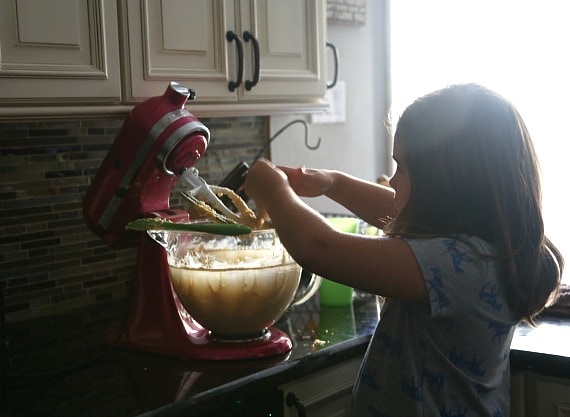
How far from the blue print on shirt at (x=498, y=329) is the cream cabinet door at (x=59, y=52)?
0.79 metres

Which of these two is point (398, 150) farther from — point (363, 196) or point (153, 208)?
point (153, 208)

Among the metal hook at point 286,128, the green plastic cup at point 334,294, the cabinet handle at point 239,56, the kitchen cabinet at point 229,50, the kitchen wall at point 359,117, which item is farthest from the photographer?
the kitchen wall at point 359,117

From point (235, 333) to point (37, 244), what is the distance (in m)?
0.56

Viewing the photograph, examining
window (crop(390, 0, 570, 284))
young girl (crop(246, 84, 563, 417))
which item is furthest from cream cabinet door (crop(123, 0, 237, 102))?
window (crop(390, 0, 570, 284))

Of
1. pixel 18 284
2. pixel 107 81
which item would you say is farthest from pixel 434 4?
pixel 18 284

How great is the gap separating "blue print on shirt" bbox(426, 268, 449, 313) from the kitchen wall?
3.86 feet

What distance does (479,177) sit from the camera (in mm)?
1218

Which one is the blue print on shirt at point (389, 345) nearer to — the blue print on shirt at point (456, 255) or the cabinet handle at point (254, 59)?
the blue print on shirt at point (456, 255)

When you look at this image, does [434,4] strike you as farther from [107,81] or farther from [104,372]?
[104,372]

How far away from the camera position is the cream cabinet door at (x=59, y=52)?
53.2 inches

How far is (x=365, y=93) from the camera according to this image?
2.61 m

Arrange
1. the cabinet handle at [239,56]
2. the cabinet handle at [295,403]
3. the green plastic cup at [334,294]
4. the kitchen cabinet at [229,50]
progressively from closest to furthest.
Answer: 1. the cabinet handle at [295,403]
2. the kitchen cabinet at [229,50]
3. the cabinet handle at [239,56]
4. the green plastic cup at [334,294]

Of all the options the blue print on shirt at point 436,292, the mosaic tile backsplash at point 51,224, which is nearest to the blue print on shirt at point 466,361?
the blue print on shirt at point 436,292

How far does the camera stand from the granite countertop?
129cm
